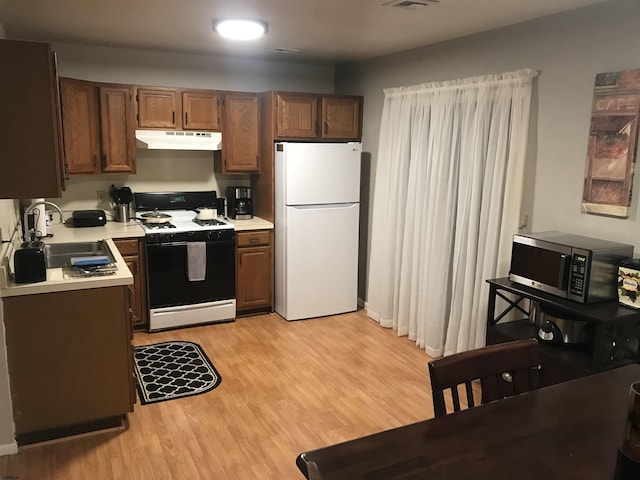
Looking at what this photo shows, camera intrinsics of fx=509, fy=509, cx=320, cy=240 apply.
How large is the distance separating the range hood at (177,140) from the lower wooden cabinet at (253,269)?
2.89ft

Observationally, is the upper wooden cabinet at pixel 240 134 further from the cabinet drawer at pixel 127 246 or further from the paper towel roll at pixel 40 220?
the paper towel roll at pixel 40 220

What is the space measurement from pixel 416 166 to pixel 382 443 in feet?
10.2

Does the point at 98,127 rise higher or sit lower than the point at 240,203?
higher

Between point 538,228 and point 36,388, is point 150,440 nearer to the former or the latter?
Result: point 36,388

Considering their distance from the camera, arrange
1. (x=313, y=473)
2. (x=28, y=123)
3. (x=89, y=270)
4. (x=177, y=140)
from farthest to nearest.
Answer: (x=177, y=140) < (x=89, y=270) < (x=28, y=123) < (x=313, y=473)

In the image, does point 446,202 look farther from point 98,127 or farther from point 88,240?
point 98,127

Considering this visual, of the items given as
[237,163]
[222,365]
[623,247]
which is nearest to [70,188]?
[237,163]

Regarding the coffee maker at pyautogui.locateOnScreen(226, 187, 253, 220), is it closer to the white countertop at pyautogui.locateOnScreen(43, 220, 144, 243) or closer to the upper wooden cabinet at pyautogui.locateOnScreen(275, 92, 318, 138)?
the upper wooden cabinet at pyautogui.locateOnScreen(275, 92, 318, 138)

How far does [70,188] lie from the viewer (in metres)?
4.60

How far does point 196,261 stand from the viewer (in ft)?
14.6

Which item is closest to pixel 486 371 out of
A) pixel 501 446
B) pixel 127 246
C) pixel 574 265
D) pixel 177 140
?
pixel 501 446

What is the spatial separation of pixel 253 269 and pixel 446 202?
1.93 metres

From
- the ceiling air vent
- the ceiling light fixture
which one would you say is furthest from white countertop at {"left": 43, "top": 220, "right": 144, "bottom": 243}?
the ceiling air vent

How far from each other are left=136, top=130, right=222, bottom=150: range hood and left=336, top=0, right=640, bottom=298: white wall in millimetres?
2306
